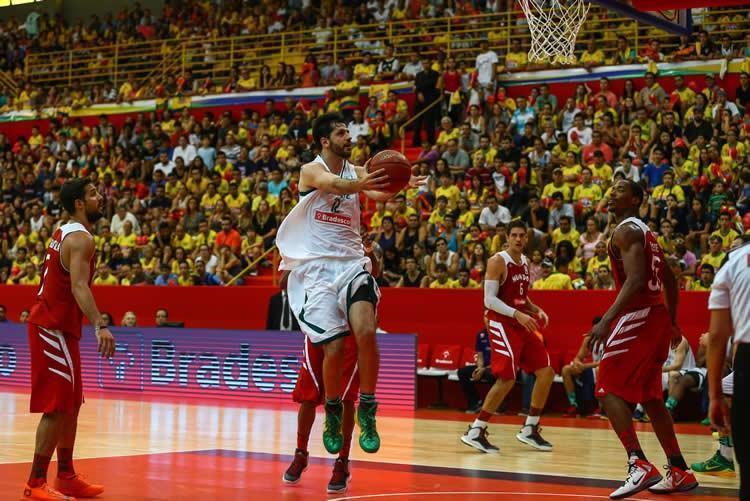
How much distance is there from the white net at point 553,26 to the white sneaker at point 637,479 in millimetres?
7271

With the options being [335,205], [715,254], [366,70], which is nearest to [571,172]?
[715,254]

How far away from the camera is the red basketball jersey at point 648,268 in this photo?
7.18 meters

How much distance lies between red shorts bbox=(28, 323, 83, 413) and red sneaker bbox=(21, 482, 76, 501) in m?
0.46

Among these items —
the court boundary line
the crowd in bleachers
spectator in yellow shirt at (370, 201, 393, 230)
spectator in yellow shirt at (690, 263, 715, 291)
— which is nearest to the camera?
the court boundary line

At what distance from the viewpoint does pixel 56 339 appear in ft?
21.4

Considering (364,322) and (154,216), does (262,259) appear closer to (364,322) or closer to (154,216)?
(154,216)

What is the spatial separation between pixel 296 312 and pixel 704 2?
18.5 feet

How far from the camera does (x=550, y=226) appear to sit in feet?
52.9

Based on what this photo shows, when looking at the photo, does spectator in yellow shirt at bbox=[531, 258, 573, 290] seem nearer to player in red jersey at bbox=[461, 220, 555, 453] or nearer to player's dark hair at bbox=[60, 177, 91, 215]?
player in red jersey at bbox=[461, 220, 555, 453]

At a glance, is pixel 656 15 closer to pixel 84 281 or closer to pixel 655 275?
pixel 655 275

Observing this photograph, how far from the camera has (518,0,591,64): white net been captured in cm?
1309

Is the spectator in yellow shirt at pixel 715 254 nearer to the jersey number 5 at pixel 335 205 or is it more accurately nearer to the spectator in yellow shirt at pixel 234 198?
the jersey number 5 at pixel 335 205

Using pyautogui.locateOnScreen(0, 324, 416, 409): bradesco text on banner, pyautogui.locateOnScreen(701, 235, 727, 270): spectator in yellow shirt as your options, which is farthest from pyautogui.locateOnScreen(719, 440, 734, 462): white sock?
pyautogui.locateOnScreen(0, 324, 416, 409): bradesco text on banner

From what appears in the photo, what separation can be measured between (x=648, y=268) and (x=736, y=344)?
2812 millimetres
